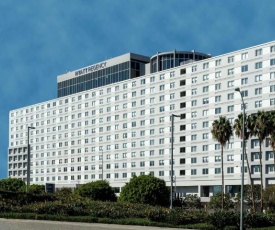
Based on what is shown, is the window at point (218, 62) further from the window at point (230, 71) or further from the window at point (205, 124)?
the window at point (205, 124)

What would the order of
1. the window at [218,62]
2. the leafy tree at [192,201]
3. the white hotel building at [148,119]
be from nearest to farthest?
1. the leafy tree at [192,201]
2. the white hotel building at [148,119]
3. the window at [218,62]

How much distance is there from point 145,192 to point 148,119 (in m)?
47.6

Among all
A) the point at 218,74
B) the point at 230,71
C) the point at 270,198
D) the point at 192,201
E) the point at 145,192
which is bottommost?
the point at 192,201

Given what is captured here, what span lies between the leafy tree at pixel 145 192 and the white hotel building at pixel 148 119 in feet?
85.8

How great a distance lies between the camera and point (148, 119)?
127m

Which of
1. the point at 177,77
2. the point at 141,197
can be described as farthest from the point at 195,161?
the point at 141,197

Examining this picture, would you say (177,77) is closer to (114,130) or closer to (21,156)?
(114,130)

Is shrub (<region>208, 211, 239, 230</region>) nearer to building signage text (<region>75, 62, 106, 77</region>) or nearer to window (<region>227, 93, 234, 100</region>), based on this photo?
window (<region>227, 93, 234, 100</region>)

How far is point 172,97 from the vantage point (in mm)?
121438

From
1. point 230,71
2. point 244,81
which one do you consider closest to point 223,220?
point 244,81

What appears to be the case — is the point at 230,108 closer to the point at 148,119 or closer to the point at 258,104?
the point at 258,104

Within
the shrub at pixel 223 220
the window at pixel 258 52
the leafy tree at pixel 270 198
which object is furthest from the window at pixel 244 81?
the shrub at pixel 223 220

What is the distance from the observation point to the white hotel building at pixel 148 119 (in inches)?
4207

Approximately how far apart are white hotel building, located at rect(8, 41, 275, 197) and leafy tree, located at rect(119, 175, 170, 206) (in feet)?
85.8
